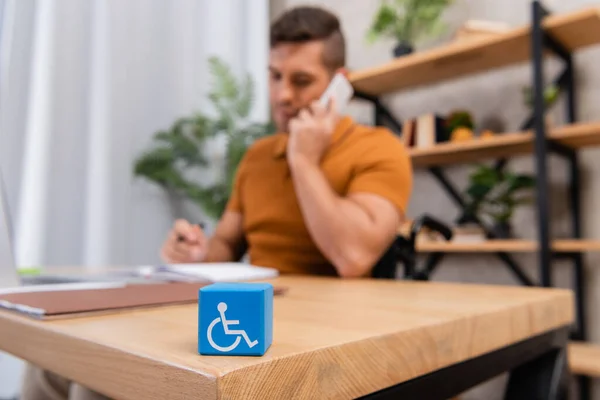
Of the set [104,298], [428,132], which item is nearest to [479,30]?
[428,132]

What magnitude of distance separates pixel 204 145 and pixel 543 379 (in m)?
2.19

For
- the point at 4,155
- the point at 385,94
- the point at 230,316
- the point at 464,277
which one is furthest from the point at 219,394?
the point at 385,94

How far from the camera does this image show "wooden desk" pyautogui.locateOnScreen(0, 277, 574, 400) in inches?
12.9

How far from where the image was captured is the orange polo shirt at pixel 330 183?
119 centimetres

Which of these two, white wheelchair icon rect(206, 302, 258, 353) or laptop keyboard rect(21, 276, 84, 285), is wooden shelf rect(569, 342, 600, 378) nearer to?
laptop keyboard rect(21, 276, 84, 285)

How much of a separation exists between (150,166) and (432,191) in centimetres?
135

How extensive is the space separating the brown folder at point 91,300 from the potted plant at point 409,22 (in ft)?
6.69

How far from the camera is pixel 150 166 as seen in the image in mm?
2434

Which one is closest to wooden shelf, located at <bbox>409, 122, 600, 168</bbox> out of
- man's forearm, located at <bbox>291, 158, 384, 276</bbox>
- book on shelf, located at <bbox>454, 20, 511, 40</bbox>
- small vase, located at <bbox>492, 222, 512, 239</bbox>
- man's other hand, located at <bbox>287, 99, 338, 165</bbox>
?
small vase, located at <bbox>492, 222, 512, 239</bbox>

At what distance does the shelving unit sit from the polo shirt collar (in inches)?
35.8

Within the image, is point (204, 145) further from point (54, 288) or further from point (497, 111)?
point (54, 288)

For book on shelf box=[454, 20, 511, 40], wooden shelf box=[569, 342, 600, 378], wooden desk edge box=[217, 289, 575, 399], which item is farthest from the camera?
book on shelf box=[454, 20, 511, 40]

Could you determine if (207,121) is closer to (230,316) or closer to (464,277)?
(464,277)

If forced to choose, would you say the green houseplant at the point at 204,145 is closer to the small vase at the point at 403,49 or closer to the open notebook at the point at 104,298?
the small vase at the point at 403,49
